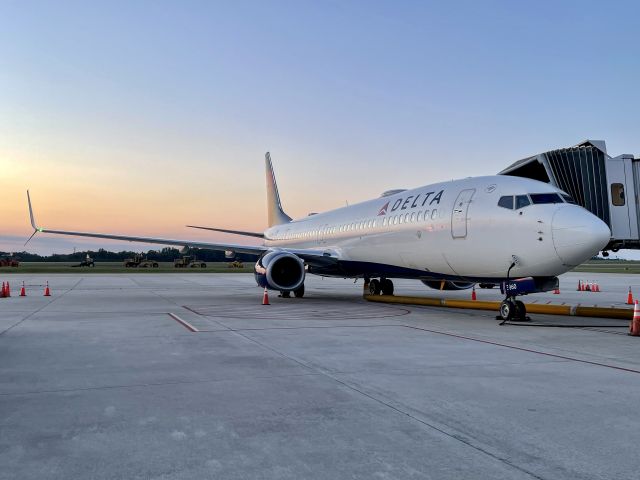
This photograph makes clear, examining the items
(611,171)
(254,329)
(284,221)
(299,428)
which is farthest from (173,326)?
(284,221)

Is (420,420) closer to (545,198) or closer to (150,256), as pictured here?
(545,198)

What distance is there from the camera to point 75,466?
10.7ft

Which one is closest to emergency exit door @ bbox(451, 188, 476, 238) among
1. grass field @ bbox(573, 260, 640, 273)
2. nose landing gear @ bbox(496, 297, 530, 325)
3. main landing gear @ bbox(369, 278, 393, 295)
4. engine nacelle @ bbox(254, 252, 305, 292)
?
nose landing gear @ bbox(496, 297, 530, 325)

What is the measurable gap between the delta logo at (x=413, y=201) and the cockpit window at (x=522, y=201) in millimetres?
2475

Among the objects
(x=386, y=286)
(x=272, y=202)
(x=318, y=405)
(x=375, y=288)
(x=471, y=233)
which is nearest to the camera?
(x=318, y=405)

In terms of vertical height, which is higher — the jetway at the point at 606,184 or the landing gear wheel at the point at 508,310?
the jetway at the point at 606,184

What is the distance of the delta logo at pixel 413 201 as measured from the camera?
1371cm

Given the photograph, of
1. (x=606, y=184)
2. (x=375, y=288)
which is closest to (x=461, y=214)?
(x=606, y=184)

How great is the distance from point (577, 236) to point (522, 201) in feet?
4.90

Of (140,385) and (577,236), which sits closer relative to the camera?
(140,385)

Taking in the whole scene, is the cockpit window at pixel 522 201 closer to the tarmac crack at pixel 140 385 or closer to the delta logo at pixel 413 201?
the delta logo at pixel 413 201

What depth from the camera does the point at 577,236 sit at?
393 inches

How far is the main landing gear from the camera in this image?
1925cm

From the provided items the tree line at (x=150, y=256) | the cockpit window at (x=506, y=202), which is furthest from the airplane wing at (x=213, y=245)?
the tree line at (x=150, y=256)
